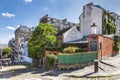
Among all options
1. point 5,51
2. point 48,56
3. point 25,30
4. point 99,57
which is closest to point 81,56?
point 99,57

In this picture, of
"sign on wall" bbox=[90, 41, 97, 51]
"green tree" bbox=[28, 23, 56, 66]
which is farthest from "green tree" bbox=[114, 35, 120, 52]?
"green tree" bbox=[28, 23, 56, 66]

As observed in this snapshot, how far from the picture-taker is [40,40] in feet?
113

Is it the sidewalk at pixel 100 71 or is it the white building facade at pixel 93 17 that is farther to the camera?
the white building facade at pixel 93 17

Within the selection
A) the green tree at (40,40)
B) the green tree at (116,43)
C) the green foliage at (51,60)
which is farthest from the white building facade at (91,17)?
the green foliage at (51,60)

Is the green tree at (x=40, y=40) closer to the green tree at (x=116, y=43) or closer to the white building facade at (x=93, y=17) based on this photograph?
the green tree at (x=116, y=43)

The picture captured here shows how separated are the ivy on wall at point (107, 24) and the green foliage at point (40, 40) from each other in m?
15.0

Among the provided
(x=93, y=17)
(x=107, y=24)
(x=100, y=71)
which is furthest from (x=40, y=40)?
(x=107, y=24)

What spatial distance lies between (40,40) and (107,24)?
62.8 ft

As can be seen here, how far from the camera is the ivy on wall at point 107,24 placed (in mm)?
44469

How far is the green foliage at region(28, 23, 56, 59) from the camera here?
112 ft

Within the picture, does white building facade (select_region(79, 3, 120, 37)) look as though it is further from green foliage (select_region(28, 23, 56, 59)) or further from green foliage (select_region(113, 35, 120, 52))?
green foliage (select_region(28, 23, 56, 59))

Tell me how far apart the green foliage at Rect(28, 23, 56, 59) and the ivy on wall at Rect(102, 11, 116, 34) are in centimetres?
1496

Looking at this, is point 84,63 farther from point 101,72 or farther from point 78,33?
point 78,33

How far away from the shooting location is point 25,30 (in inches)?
3366
